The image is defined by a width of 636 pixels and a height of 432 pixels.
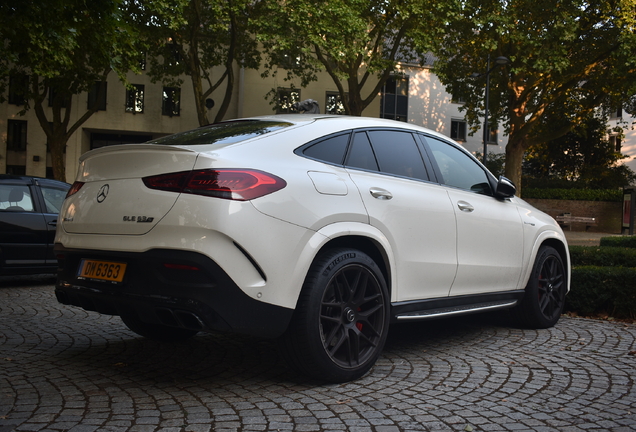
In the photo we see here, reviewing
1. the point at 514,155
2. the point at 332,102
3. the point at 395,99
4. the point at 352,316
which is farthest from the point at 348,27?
the point at 395,99

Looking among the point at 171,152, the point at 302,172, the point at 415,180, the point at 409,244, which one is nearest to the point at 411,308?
the point at 409,244

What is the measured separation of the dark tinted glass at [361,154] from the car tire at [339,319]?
69 cm

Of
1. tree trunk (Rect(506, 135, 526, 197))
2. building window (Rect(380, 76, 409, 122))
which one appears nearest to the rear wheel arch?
tree trunk (Rect(506, 135, 526, 197))

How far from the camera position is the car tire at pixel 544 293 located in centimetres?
625

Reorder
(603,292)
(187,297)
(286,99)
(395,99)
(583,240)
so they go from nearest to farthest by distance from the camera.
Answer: (187,297) < (603,292) < (583,240) < (286,99) < (395,99)

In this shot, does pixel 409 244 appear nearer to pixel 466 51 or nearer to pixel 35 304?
pixel 35 304

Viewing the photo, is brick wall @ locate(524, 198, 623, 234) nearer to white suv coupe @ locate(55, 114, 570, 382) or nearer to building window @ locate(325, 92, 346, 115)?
building window @ locate(325, 92, 346, 115)

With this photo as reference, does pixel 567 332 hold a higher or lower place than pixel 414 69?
lower

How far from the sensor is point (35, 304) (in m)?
7.66

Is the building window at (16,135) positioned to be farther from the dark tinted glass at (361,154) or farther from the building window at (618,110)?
the dark tinted glass at (361,154)

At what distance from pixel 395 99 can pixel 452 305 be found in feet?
137

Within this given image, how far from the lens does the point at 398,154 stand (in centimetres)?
503

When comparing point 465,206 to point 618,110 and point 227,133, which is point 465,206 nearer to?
point 227,133

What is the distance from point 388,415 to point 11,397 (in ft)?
7.08
